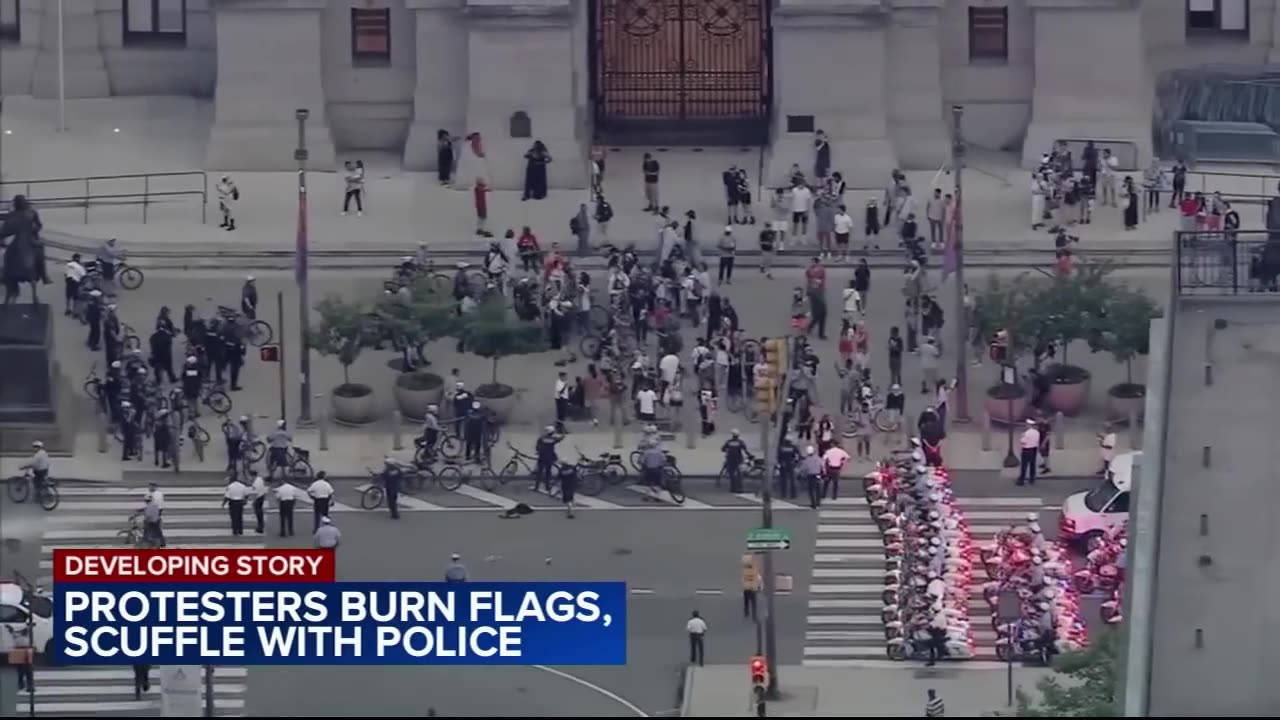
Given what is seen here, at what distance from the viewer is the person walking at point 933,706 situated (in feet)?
252

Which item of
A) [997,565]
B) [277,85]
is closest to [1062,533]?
[997,565]

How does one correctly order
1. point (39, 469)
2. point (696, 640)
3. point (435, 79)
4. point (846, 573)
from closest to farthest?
point (696, 640)
point (846, 573)
point (39, 469)
point (435, 79)

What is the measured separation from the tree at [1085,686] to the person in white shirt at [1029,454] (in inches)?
522

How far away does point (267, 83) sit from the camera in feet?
352

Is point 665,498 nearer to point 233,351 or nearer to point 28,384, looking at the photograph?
point 233,351

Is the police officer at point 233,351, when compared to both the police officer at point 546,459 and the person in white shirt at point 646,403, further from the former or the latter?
the person in white shirt at point 646,403

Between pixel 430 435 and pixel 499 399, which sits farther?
pixel 499 399

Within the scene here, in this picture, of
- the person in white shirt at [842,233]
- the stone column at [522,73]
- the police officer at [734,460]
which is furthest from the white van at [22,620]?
the stone column at [522,73]

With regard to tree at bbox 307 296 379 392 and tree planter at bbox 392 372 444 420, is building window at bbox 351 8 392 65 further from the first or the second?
A: tree planter at bbox 392 372 444 420

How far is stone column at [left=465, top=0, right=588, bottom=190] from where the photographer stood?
106 metres

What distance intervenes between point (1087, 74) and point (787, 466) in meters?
20.7

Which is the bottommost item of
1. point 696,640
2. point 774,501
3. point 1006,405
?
point 696,640

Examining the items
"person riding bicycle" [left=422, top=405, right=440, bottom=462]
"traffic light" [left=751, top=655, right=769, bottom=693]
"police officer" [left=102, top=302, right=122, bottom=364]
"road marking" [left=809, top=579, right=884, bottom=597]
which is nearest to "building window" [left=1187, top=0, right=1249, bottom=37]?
"person riding bicycle" [left=422, top=405, right=440, bottom=462]

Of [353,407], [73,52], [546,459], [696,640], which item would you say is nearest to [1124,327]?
[546,459]
